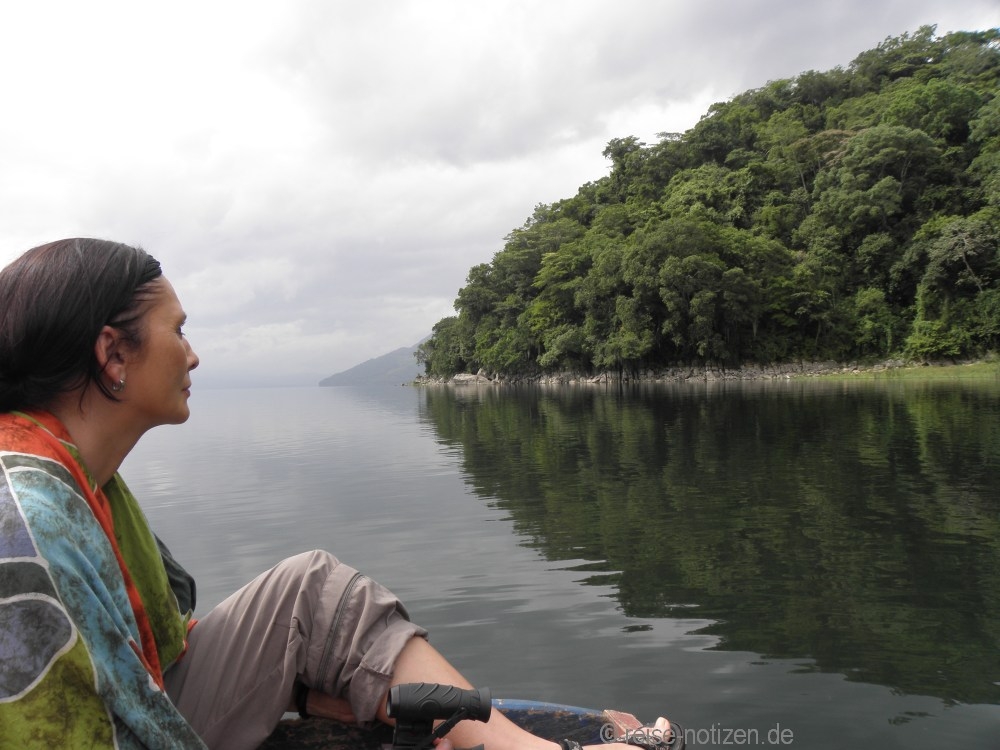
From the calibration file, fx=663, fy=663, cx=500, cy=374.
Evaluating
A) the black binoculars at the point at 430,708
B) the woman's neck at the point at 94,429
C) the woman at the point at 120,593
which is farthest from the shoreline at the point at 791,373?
the woman's neck at the point at 94,429

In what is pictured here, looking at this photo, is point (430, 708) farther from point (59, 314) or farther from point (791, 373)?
point (791, 373)

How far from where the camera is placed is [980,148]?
42781 mm

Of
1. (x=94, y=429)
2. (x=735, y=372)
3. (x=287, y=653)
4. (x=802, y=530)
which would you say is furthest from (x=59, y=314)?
(x=735, y=372)

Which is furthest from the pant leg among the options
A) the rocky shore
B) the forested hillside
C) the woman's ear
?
the rocky shore

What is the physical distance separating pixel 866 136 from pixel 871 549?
4754 centimetres

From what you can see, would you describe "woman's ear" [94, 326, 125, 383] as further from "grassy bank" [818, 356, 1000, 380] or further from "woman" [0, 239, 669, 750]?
"grassy bank" [818, 356, 1000, 380]

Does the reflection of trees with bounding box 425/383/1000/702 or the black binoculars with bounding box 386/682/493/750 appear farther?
the reflection of trees with bounding box 425/383/1000/702

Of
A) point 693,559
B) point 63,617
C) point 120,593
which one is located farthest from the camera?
point 693,559

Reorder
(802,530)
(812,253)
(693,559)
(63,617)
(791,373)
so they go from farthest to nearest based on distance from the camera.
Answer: (812,253), (791,373), (802,530), (693,559), (63,617)

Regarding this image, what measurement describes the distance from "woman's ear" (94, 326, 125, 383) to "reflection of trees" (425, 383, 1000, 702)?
3.64 meters

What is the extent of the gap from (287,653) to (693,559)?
4591 mm

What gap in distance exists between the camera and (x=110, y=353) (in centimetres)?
128

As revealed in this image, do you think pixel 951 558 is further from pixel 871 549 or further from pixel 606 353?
pixel 606 353

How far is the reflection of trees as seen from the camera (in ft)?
12.6
